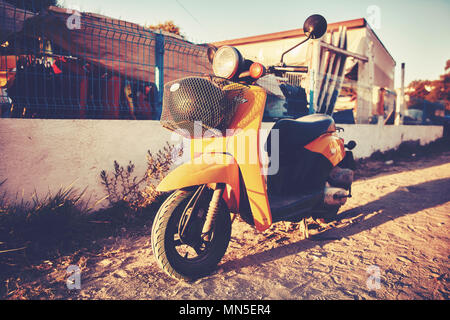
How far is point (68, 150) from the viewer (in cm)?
296

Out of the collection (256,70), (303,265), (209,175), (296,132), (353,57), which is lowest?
(303,265)

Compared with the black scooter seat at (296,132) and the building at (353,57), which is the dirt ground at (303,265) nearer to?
the black scooter seat at (296,132)

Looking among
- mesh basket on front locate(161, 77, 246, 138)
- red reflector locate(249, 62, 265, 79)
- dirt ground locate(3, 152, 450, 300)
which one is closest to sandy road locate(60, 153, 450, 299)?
dirt ground locate(3, 152, 450, 300)

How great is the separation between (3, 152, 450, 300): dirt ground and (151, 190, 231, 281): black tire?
0.35ft

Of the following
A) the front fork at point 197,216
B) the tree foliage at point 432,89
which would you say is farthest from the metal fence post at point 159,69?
the tree foliage at point 432,89

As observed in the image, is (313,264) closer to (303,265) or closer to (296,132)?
(303,265)

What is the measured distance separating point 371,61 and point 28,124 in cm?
1184

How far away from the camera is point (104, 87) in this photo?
3.61 m

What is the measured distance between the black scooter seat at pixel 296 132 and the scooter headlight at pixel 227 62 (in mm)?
763

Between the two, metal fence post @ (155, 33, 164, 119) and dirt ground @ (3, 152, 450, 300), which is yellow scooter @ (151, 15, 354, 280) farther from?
metal fence post @ (155, 33, 164, 119)

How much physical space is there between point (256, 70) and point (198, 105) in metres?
0.53

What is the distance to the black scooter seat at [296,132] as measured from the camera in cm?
264

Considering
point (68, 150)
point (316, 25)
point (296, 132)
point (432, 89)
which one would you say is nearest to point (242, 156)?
point (296, 132)
